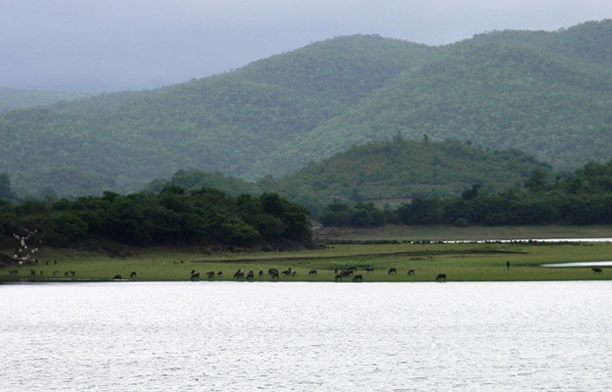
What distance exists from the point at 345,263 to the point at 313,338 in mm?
48005

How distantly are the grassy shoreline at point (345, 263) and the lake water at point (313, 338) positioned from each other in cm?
378

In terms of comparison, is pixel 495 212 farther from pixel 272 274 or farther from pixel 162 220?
pixel 272 274

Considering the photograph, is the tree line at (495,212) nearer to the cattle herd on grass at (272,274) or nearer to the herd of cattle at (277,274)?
the cattle herd on grass at (272,274)

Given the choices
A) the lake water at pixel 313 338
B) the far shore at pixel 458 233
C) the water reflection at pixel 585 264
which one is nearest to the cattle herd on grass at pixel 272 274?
the lake water at pixel 313 338

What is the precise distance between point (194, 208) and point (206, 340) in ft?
246

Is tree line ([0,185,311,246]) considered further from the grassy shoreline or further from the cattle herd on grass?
the cattle herd on grass

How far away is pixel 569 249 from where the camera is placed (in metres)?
115

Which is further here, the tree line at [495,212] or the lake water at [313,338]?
the tree line at [495,212]

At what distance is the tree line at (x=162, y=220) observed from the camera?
110312 mm

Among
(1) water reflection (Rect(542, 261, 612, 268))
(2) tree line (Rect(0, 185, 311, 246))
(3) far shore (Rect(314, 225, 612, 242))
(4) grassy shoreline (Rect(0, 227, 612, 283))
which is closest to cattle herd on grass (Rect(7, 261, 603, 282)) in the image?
(4) grassy shoreline (Rect(0, 227, 612, 283))

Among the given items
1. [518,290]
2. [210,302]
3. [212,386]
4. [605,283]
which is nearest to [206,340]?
[212,386]

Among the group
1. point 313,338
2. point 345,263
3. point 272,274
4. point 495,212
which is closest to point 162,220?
point 345,263

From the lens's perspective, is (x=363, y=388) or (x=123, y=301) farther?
(x=123, y=301)

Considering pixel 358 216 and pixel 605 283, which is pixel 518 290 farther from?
pixel 358 216
